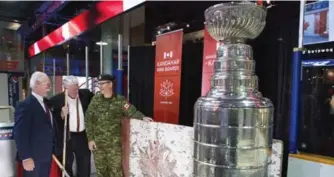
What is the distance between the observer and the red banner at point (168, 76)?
8.30 ft

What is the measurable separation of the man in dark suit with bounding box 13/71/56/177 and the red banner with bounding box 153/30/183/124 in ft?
3.23

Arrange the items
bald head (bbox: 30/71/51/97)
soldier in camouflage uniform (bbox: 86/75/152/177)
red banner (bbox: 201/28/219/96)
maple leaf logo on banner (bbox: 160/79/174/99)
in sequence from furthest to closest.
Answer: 1. soldier in camouflage uniform (bbox: 86/75/152/177)
2. maple leaf logo on banner (bbox: 160/79/174/99)
3. bald head (bbox: 30/71/51/97)
4. red banner (bbox: 201/28/219/96)

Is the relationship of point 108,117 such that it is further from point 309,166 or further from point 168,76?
point 309,166

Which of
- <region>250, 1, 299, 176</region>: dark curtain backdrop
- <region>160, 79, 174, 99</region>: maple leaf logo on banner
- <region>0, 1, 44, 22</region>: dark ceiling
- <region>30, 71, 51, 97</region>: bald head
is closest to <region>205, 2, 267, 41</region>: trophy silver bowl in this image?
<region>250, 1, 299, 176</region>: dark curtain backdrop

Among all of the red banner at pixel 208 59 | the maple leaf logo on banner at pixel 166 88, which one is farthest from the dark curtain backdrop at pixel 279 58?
the maple leaf logo on banner at pixel 166 88

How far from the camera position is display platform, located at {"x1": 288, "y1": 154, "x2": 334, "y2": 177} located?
153 centimetres

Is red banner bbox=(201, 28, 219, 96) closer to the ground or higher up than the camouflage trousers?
higher up

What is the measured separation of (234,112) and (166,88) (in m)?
1.42

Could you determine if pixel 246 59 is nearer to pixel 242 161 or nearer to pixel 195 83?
pixel 242 161

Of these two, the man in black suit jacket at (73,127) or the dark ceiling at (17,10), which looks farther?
the dark ceiling at (17,10)

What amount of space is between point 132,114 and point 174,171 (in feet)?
2.47

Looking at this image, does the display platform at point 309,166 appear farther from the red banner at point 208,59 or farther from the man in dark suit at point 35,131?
the man in dark suit at point 35,131

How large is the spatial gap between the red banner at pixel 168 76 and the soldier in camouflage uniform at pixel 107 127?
28 centimetres

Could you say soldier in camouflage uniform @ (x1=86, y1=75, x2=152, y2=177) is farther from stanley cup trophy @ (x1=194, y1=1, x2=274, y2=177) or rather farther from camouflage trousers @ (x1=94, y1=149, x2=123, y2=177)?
stanley cup trophy @ (x1=194, y1=1, x2=274, y2=177)
